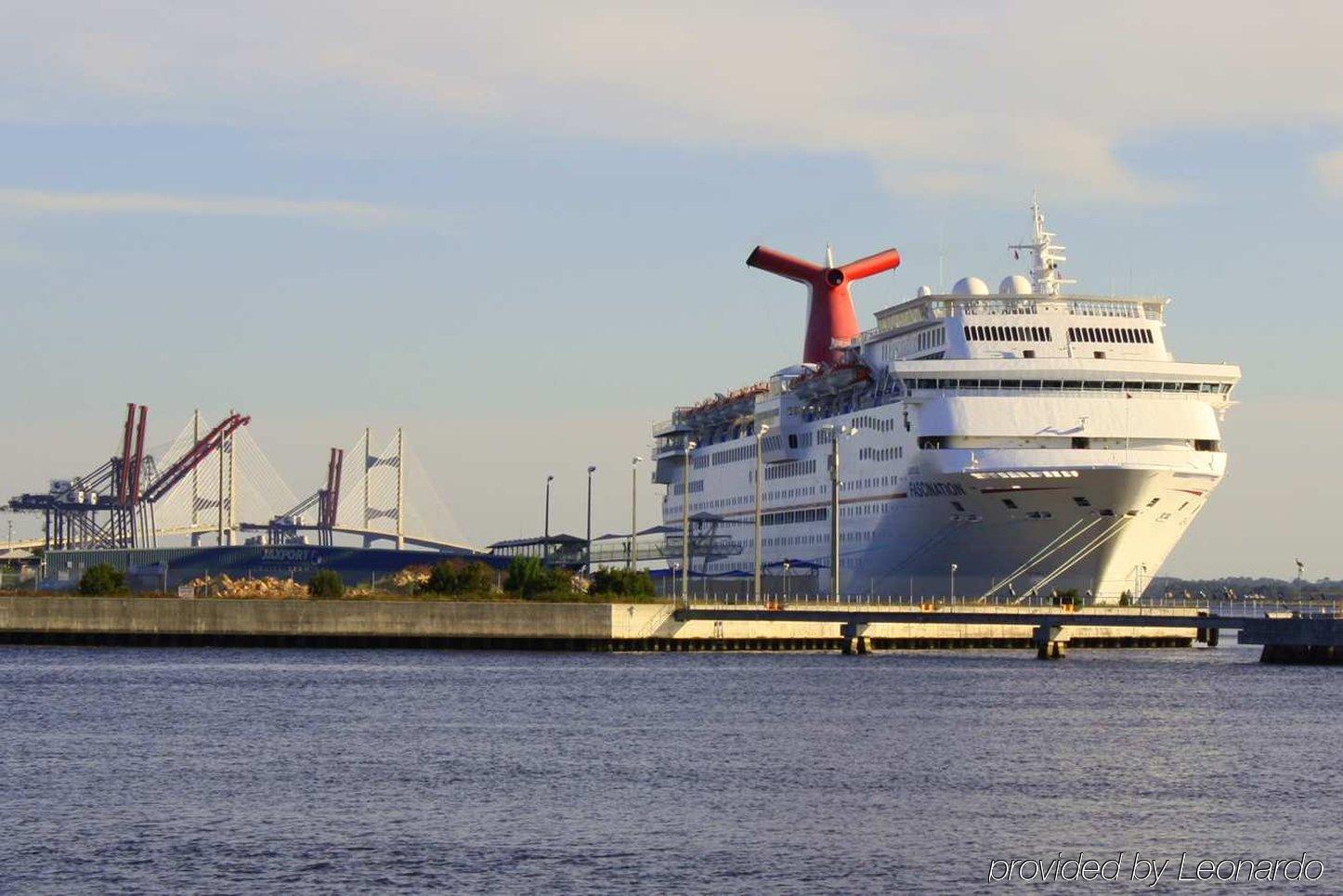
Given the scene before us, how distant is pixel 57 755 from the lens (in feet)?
132

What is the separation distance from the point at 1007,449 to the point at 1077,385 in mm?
4452

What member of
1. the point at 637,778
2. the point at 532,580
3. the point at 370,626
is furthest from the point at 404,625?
the point at 637,778

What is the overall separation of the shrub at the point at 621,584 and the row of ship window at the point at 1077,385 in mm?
12788

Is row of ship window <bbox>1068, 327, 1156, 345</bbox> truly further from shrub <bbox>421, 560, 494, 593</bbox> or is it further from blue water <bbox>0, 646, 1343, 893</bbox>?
shrub <bbox>421, 560, 494, 593</bbox>

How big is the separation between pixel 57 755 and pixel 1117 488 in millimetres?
41891

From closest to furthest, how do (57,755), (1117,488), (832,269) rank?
1. (57,755)
2. (1117,488)
3. (832,269)

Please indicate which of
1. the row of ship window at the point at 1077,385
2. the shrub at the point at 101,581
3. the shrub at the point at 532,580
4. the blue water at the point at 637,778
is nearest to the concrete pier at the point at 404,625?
the shrub at the point at 101,581

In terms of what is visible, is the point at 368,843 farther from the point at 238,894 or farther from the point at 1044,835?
the point at 1044,835

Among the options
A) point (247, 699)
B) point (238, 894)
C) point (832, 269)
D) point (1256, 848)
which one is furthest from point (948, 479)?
point (238, 894)

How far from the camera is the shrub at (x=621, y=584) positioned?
7938 cm

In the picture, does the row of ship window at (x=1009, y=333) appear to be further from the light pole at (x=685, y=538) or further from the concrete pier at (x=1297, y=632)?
the concrete pier at (x=1297, y=632)

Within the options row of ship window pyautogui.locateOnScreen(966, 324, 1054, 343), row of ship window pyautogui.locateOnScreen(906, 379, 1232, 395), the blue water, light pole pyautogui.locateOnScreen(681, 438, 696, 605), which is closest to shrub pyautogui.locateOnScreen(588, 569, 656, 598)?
light pole pyautogui.locateOnScreen(681, 438, 696, 605)

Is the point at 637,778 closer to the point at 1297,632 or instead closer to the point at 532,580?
the point at 1297,632

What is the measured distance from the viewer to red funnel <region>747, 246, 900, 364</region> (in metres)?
112
